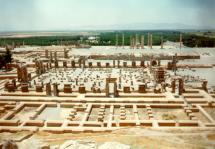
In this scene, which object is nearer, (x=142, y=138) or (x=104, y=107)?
(x=142, y=138)

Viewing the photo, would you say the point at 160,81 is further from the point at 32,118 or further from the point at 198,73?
the point at 32,118

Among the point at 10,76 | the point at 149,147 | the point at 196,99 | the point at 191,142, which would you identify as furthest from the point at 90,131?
the point at 10,76

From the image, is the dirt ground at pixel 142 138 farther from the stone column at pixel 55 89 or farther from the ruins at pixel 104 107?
the stone column at pixel 55 89

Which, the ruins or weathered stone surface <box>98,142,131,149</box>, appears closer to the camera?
weathered stone surface <box>98,142,131,149</box>

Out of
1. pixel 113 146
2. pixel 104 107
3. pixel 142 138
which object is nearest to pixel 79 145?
pixel 113 146

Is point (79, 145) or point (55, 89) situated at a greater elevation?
point (55, 89)

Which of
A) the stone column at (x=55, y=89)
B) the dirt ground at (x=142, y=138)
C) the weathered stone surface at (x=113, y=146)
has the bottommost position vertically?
the dirt ground at (x=142, y=138)

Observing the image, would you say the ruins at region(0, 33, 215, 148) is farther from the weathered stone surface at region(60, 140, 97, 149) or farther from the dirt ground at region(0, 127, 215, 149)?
the weathered stone surface at region(60, 140, 97, 149)

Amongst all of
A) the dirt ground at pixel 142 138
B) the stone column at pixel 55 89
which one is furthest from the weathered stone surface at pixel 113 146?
the stone column at pixel 55 89

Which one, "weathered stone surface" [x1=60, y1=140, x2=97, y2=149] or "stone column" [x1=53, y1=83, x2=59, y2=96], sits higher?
"stone column" [x1=53, y1=83, x2=59, y2=96]

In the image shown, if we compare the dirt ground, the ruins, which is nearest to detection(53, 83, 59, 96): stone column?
the ruins

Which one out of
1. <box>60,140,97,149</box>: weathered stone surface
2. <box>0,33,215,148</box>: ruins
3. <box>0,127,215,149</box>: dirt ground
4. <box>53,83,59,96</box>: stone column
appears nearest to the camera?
<box>60,140,97,149</box>: weathered stone surface

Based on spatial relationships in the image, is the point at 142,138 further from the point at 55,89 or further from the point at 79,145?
the point at 55,89
